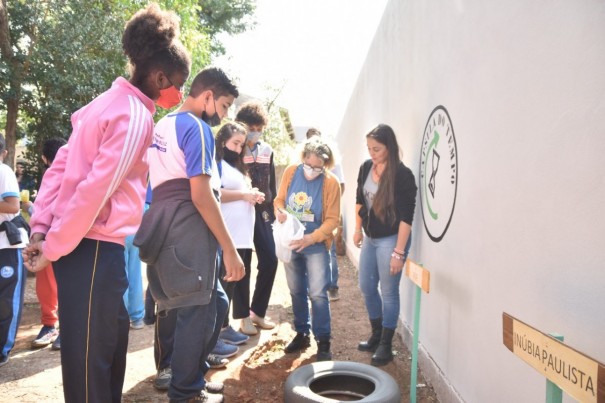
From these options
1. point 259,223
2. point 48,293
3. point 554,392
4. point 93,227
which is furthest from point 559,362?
point 48,293

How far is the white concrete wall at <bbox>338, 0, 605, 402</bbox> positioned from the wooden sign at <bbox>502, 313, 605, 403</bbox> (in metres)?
0.26

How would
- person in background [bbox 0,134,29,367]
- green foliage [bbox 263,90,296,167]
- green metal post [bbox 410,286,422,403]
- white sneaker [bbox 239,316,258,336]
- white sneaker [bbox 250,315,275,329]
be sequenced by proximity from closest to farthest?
green metal post [bbox 410,286,422,403], person in background [bbox 0,134,29,367], white sneaker [bbox 239,316,258,336], white sneaker [bbox 250,315,275,329], green foliage [bbox 263,90,296,167]

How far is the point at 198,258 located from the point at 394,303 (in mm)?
1976

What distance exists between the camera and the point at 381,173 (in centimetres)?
387

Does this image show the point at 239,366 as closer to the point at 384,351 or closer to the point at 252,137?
the point at 384,351

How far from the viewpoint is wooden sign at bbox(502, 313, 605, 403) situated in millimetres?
1230

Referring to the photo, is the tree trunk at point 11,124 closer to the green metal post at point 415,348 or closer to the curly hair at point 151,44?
the curly hair at point 151,44

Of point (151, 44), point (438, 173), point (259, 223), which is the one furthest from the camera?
point (259, 223)

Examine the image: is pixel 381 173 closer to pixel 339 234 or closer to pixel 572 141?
pixel 572 141

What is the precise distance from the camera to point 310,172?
3.88 meters

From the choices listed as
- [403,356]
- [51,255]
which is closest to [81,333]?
[51,255]

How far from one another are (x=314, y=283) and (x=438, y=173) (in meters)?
1.30

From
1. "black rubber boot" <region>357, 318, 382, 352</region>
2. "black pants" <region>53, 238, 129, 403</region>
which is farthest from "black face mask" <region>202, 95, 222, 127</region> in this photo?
"black rubber boot" <region>357, 318, 382, 352</region>

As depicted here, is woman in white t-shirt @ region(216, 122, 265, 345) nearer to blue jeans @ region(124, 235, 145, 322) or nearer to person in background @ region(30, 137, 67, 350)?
blue jeans @ region(124, 235, 145, 322)
